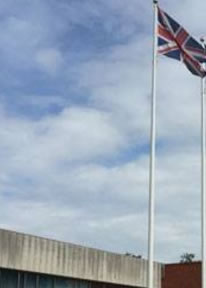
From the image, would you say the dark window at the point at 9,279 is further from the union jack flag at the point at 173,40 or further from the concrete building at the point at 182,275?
the concrete building at the point at 182,275

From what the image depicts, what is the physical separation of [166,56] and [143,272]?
30.5ft

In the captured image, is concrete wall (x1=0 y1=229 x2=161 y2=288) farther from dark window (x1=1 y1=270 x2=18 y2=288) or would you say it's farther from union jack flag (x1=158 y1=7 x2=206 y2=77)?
union jack flag (x1=158 y1=7 x2=206 y2=77)

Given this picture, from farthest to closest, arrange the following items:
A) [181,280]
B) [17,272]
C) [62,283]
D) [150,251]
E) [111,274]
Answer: [181,280] < [111,274] < [62,283] < [17,272] < [150,251]

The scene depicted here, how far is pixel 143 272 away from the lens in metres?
30.4

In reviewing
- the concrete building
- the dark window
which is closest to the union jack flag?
the dark window

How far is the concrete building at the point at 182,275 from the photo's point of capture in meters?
38.4

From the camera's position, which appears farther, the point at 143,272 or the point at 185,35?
the point at 143,272

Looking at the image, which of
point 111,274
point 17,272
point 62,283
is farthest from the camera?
point 111,274

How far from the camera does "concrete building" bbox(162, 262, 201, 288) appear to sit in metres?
38.4

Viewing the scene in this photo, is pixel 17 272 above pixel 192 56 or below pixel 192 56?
below

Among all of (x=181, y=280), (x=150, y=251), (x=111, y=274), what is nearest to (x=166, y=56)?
(x=150, y=251)

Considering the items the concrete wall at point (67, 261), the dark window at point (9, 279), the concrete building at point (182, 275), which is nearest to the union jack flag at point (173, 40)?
the concrete wall at point (67, 261)

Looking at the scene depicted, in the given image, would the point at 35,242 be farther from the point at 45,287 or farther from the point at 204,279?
the point at 204,279

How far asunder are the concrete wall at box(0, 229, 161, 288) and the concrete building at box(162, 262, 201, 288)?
28.1ft
